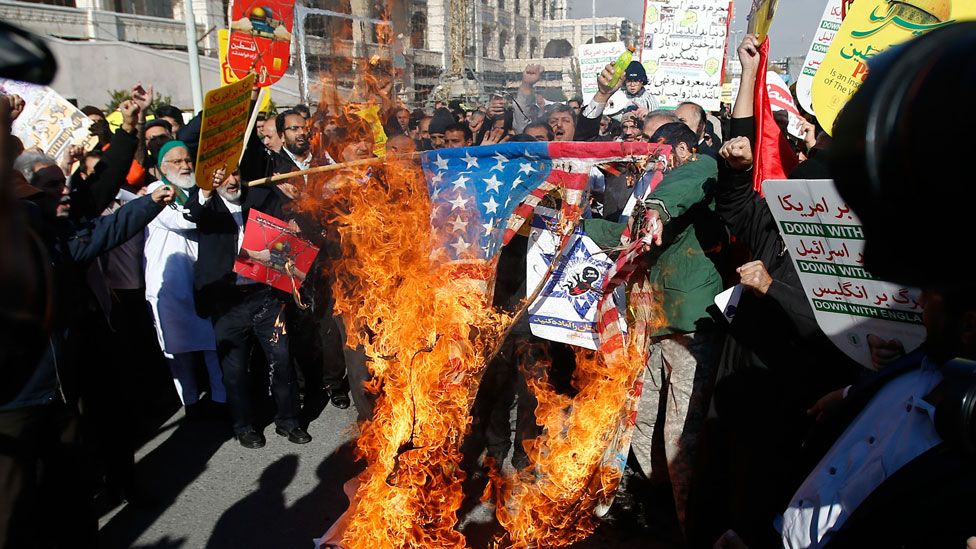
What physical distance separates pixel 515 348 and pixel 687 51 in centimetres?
755

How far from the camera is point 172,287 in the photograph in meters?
5.66

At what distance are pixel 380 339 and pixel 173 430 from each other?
2.88 m

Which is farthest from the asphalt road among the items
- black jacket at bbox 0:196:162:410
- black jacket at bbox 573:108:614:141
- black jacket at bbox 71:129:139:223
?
black jacket at bbox 573:108:614:141

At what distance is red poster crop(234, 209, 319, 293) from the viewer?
480 centimetres

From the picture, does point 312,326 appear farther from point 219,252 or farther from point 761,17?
point 761,17

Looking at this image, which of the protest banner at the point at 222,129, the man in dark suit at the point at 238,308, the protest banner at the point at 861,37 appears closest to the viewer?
the protest banner at the point at 861,37

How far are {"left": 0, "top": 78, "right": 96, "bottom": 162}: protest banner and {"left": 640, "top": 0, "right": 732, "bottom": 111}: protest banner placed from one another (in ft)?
26.7

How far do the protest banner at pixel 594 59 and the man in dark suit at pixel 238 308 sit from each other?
808cm

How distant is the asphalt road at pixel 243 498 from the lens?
4.05 meters

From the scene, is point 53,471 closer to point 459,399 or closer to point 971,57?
point 459,399

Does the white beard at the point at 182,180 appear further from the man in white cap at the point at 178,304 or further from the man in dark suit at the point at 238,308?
the man in white cap at the point at 178,304

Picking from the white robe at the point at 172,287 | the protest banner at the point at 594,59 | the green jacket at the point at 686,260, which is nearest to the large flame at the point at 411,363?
the green jacket at the point at 686,260

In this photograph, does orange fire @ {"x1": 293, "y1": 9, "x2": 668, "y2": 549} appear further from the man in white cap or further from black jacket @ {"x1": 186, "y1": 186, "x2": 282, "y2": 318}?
the man in white cap

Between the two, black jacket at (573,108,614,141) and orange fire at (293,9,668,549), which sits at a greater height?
black jacket at (573,108,614,141)
